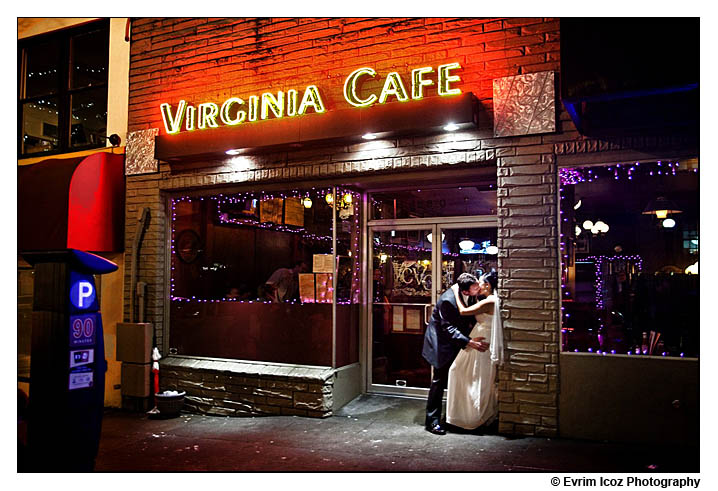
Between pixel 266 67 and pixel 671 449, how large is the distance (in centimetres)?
674

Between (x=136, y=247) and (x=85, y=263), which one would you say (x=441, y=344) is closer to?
(x=85, y=263)

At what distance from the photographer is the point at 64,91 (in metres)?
9.91

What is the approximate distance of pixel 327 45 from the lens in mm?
7875

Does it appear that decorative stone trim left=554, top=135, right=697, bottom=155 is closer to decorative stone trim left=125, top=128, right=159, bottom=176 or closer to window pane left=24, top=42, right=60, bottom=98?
decorative stone trim left=125, top=128, right=159, bottom=176

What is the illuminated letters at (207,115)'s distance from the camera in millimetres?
8211

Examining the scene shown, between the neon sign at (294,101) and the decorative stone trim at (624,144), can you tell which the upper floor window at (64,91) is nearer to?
the neon sign at (294,101)

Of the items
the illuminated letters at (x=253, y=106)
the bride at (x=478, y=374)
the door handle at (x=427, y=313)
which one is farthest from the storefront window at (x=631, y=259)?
the illuminated letters at (x=253, y=106)

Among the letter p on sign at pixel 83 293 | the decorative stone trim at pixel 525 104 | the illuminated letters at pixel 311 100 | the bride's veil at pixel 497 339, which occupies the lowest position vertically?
the bride's veil at pixel 497 339

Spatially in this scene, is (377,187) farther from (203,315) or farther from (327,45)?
(203,315)

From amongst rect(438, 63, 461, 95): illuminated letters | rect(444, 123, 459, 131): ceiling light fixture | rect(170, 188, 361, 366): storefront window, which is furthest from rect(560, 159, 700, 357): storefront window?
rect(170, 188, 361, 366): storefront window

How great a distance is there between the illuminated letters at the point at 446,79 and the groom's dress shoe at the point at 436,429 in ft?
12.6

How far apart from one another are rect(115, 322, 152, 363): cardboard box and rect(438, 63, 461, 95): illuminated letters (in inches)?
204

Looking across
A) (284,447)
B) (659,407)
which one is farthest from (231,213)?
(659,407)

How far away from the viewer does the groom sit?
6.75 m
